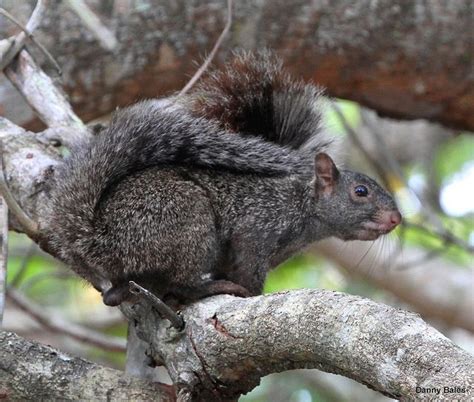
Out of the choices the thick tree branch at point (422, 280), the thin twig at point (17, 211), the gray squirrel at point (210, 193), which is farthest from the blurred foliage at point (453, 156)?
the thin twig at point (17, 211)

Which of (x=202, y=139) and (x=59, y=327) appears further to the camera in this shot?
(x=59, y=327)

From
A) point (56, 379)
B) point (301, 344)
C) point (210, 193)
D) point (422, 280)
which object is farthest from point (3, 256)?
point (422, 280)

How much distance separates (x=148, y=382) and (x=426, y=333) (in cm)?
95

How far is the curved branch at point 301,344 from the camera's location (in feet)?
6.09

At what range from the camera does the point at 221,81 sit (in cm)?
332

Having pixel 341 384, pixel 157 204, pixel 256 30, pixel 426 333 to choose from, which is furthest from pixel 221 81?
pixel 341 384

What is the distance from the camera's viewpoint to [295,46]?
4375 mm

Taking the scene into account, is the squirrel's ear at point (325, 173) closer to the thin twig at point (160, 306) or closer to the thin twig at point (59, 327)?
the thin twig at point (160, 306)

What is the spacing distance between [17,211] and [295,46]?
6.68 ft

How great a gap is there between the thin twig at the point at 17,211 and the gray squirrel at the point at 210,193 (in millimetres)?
46

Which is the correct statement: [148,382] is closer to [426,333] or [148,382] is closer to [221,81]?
[426,333]

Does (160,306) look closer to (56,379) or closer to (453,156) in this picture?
(56,379)

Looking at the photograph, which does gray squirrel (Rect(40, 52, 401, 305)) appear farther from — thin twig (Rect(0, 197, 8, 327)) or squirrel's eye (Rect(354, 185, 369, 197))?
thin twig (Rect(0, 197, 8, 327))

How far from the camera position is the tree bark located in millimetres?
4137
